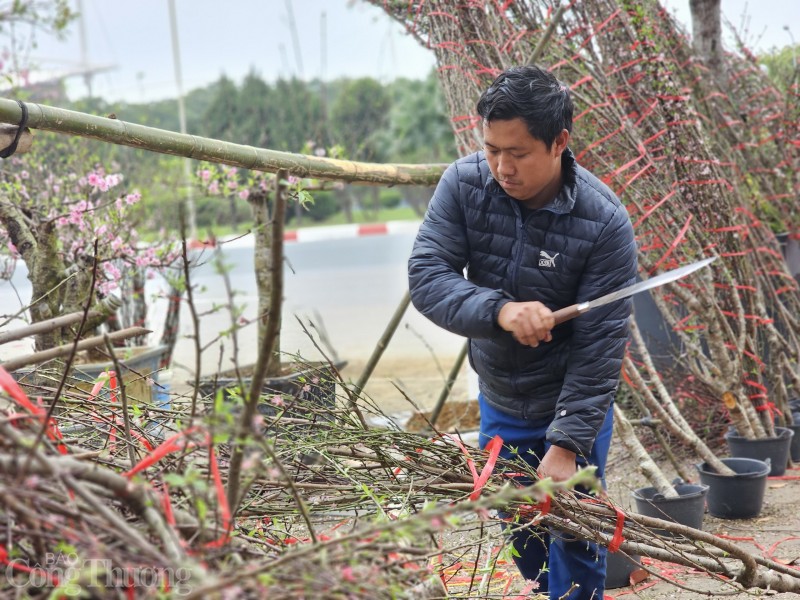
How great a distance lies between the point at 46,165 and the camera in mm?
7125

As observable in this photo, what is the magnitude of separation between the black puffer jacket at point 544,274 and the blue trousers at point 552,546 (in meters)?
0.11

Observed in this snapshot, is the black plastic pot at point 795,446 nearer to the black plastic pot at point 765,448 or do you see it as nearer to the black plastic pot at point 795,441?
the black plastic pot at point 795,441

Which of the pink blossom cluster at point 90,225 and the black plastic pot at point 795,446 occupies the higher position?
the pink blossom cluster at point 90,225

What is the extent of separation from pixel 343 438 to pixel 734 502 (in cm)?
255

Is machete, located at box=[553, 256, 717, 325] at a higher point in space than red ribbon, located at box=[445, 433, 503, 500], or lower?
higher

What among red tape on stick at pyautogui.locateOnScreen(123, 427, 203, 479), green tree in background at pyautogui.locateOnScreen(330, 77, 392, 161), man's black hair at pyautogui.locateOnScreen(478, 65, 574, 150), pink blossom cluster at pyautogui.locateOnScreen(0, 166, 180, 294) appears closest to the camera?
red tape on stick at pyautogui.locateOnScreen(123, 427, 203, 479)

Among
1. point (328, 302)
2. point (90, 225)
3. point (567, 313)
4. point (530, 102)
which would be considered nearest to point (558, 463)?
point (567, 313)

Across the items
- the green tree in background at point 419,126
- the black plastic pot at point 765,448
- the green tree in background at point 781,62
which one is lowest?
the black plastic pot at point 765,448

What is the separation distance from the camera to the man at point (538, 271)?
259 centimetres

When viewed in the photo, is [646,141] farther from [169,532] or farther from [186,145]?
[169,532]

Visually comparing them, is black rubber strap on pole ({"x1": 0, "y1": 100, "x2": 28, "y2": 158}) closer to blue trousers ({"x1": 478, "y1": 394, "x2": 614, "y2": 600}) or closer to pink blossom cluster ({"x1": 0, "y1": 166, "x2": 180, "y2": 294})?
pink blossom cluster ({"x1": 0, "y1": 166, "x2": 180, "y2": 294})

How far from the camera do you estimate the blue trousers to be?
2881 mm

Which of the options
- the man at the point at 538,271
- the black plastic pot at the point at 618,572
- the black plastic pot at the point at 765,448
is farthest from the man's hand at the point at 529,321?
the black plastic pot at the point at 765,448

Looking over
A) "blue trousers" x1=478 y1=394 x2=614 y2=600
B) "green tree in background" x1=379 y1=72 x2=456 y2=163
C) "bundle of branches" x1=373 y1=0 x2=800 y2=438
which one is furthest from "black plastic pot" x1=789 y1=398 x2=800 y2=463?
"green tree in background" x1=379 y1=72 x2=456 y2=163
